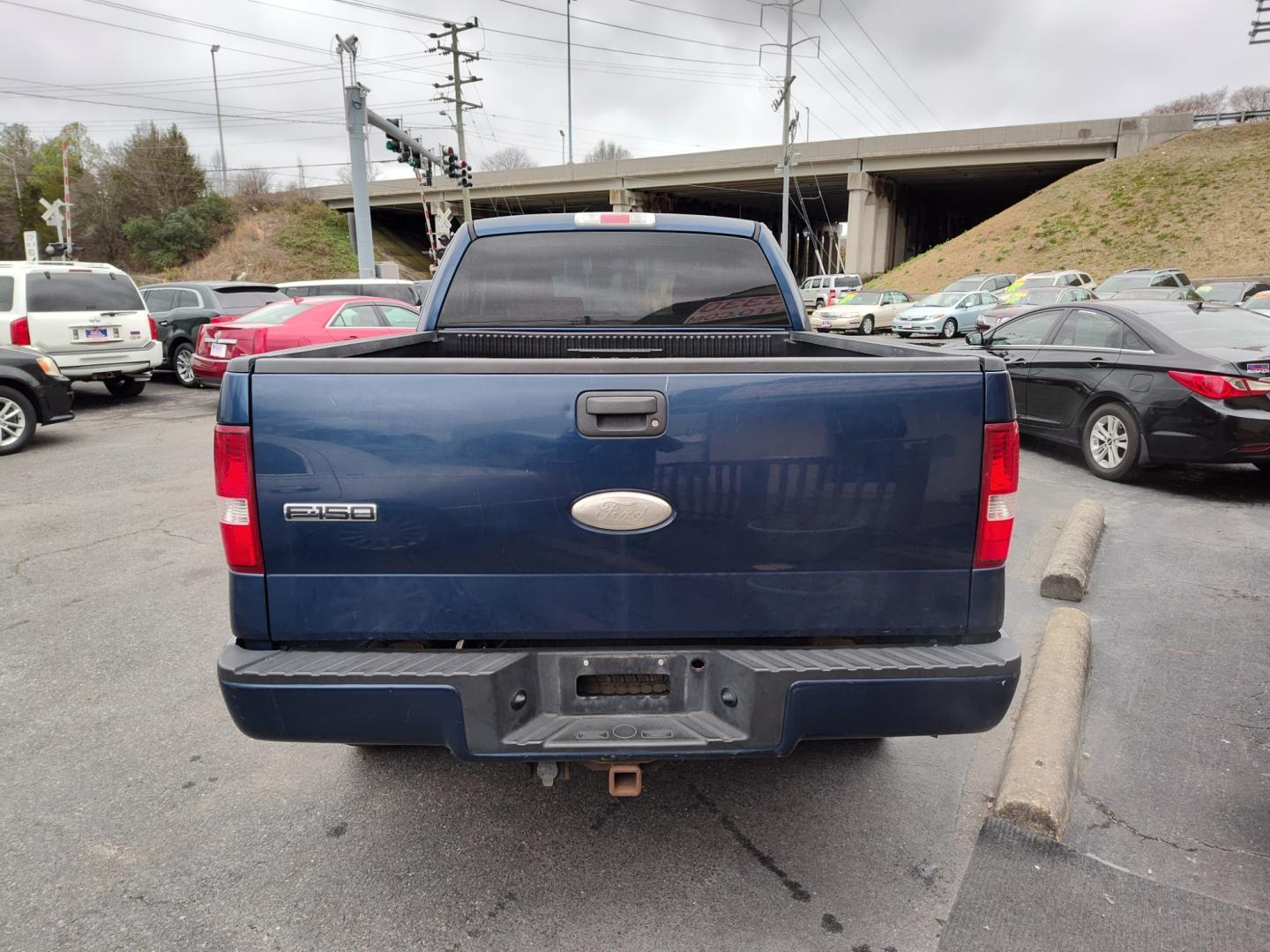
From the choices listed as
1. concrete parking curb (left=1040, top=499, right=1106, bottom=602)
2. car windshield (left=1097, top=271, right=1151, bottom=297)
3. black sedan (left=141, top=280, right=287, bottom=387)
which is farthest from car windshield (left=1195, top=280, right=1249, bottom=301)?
black sedan (left=141, top=280, right=287, bottom=387)

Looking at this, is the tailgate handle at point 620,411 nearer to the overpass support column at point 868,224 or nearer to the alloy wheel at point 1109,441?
the alloy wheel at point 1109,441

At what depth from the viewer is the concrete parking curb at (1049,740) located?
2.81 meters

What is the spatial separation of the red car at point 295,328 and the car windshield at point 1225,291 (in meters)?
17.5

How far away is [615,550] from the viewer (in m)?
2.19

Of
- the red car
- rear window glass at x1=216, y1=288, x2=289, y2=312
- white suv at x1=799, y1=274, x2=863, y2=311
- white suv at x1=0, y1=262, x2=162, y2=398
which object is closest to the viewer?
white suv at x1=0, y1=262, x2=162, y2=398

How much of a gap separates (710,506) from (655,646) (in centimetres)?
44

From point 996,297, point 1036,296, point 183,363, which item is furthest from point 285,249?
point 1036,296

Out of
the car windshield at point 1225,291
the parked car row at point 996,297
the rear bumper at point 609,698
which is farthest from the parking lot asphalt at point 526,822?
the car windshield at point 1225,291

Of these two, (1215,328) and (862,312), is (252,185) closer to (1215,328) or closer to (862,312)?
(862,312)

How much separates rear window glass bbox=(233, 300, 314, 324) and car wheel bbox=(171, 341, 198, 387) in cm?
382

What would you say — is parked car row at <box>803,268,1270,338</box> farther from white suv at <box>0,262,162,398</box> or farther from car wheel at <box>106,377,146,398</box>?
car wheel at <box>106,377,146,398</box>

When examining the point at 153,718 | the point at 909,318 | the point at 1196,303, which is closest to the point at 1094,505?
the point at 1196,303

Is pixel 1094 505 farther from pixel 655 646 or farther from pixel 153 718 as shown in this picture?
pixel 153 718

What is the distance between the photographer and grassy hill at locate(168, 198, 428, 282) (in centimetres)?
5094
